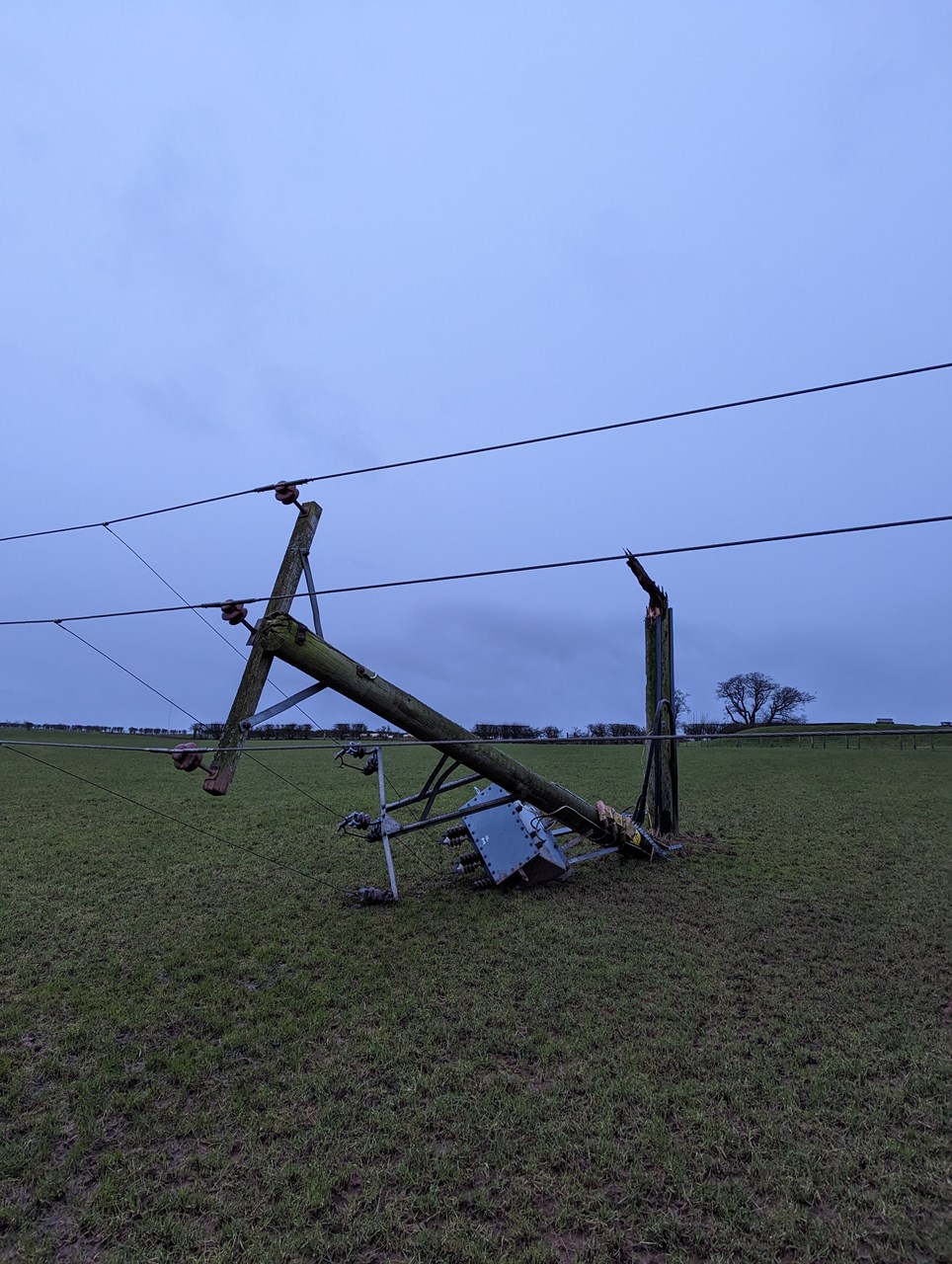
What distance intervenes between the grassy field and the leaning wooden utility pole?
6.63 ft

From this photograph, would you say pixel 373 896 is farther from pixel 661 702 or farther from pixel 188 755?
pixel 661 702

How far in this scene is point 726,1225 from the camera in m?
2.95

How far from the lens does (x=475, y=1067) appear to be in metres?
4.33

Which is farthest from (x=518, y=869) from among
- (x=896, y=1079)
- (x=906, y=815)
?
(x=906, y=815)

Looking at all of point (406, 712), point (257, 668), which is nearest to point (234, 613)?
point (257, 668)

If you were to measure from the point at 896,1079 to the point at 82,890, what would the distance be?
9.02 meters

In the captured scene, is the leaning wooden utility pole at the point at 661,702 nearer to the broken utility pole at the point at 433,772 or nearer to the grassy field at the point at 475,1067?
the broken utility pole at the point at 433,772

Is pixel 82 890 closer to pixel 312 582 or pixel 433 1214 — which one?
pixel 312 582

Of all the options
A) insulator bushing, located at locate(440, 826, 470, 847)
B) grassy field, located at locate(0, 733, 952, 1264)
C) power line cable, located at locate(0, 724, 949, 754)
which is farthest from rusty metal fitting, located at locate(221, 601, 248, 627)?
insulator bushing, located at locate(440, 826, 470, 847)

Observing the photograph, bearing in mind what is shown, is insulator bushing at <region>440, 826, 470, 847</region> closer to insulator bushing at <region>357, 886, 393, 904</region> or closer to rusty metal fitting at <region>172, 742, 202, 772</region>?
insulator bushing at <region>357, 886, 393, 904</region>

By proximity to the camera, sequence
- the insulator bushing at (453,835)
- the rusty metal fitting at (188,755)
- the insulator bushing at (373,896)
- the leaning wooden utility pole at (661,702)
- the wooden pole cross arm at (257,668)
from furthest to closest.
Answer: the leaning wooden utility pole at (661,702) → the insulator bushing at (453,835) → the insulator bushing at (373,896) → the wooden pole cross arm at (257,668) → the rusty metal fitting at (188,755)

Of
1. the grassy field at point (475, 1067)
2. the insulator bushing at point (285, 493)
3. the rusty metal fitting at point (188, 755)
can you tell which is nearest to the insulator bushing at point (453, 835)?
the grassy field at point (475, 1067)

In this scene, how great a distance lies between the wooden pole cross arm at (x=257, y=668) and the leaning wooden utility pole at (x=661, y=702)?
6.47 metres

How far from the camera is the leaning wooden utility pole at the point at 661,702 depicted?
11.0 metres
